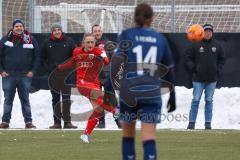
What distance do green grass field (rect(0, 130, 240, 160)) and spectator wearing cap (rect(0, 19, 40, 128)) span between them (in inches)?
58.3

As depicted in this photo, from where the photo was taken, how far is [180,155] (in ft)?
41.2

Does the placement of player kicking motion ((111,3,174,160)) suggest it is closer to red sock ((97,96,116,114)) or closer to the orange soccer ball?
red sock ((97,96,116,114))

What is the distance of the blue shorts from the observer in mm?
9516

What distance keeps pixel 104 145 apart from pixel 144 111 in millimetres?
4682

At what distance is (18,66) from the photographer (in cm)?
1894

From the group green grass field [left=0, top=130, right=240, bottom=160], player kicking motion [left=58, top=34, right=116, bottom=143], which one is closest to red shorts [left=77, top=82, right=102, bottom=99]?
player kicking motion [left=58, top=34, right=116, bottom=143]

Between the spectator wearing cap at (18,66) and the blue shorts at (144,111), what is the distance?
933 cm

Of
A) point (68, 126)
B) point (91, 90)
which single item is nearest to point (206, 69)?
point (68, 126)

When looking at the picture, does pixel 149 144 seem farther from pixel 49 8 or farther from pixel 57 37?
pixel 49 8

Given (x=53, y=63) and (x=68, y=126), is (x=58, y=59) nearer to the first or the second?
(x=53, y=63)

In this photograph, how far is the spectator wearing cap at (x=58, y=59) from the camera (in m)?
19.0

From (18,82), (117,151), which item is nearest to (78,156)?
(117,151)

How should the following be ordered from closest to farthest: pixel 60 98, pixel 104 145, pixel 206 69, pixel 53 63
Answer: pixel 104 145
pixel 206 69
pixel 53 63
pixel 60 98

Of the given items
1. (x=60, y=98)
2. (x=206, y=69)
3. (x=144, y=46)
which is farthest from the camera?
(x=60, y=98)
